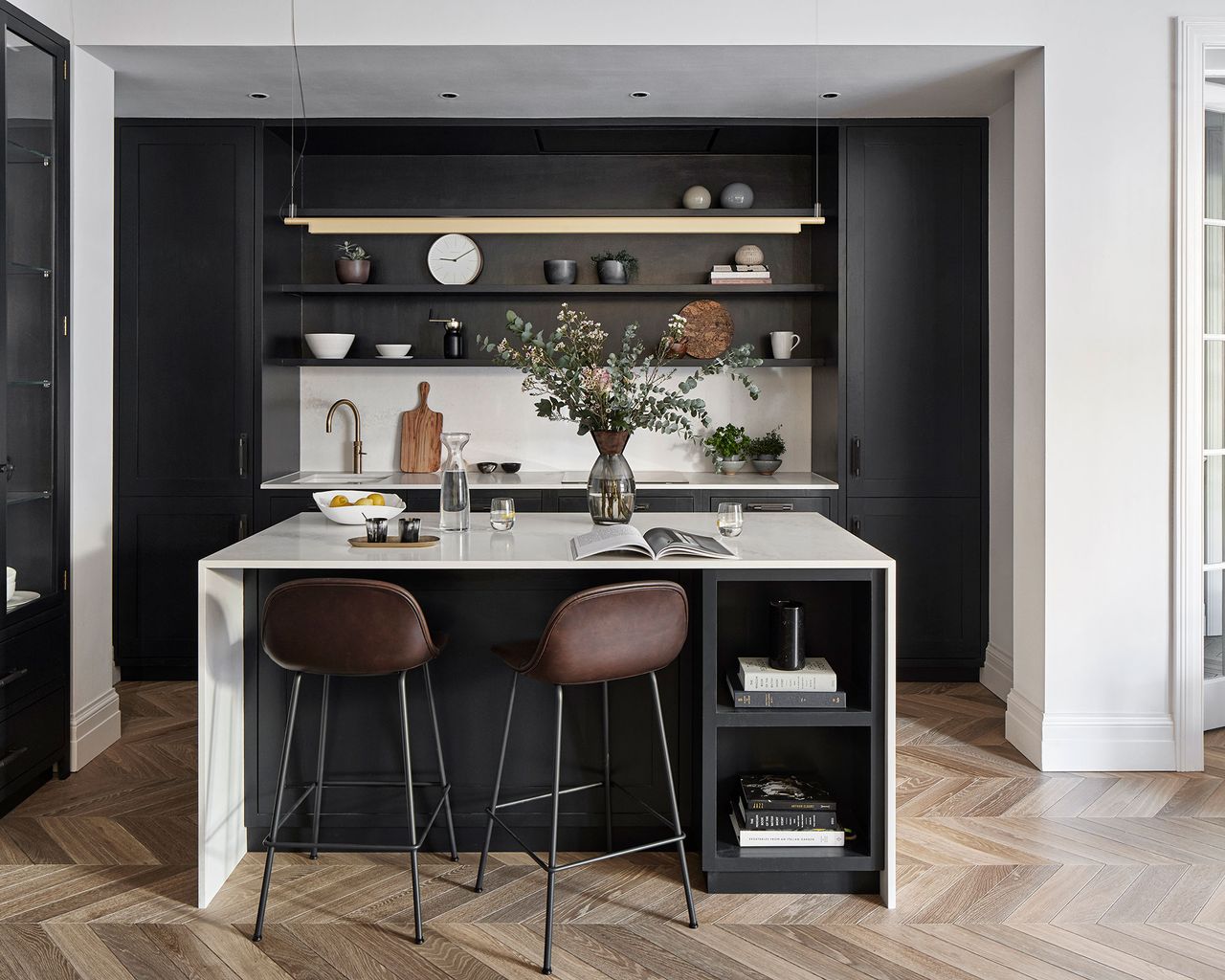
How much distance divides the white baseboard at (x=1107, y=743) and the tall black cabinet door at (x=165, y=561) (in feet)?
11.4

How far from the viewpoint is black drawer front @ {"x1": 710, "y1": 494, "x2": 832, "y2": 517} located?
461cm

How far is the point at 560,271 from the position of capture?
4.92 metres

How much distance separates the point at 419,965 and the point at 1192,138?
3618 mm

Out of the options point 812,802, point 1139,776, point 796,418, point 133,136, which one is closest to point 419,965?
point 812,802

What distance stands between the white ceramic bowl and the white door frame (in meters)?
3.58

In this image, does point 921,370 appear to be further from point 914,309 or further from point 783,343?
point 783,343

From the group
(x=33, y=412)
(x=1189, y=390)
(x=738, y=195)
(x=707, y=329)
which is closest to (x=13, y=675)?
(x=33, y=412)

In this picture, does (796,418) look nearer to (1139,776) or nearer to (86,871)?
(1139,776)

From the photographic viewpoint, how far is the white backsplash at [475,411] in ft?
17.3

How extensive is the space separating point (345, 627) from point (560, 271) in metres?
2.86

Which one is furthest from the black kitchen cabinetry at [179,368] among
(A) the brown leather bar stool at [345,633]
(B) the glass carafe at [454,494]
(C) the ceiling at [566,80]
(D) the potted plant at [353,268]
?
(A) the brown leather bar stool at [345,633]

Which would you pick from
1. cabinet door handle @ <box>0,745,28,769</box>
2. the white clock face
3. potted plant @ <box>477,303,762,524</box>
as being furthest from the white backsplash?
cabinet door handle @ <box>0,745,28,769</box>

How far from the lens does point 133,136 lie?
4605 mm

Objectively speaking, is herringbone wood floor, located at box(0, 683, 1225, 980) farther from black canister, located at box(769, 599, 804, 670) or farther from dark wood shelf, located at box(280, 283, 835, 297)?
dark wood shelf, located at box(280, 283, 835, 297)
